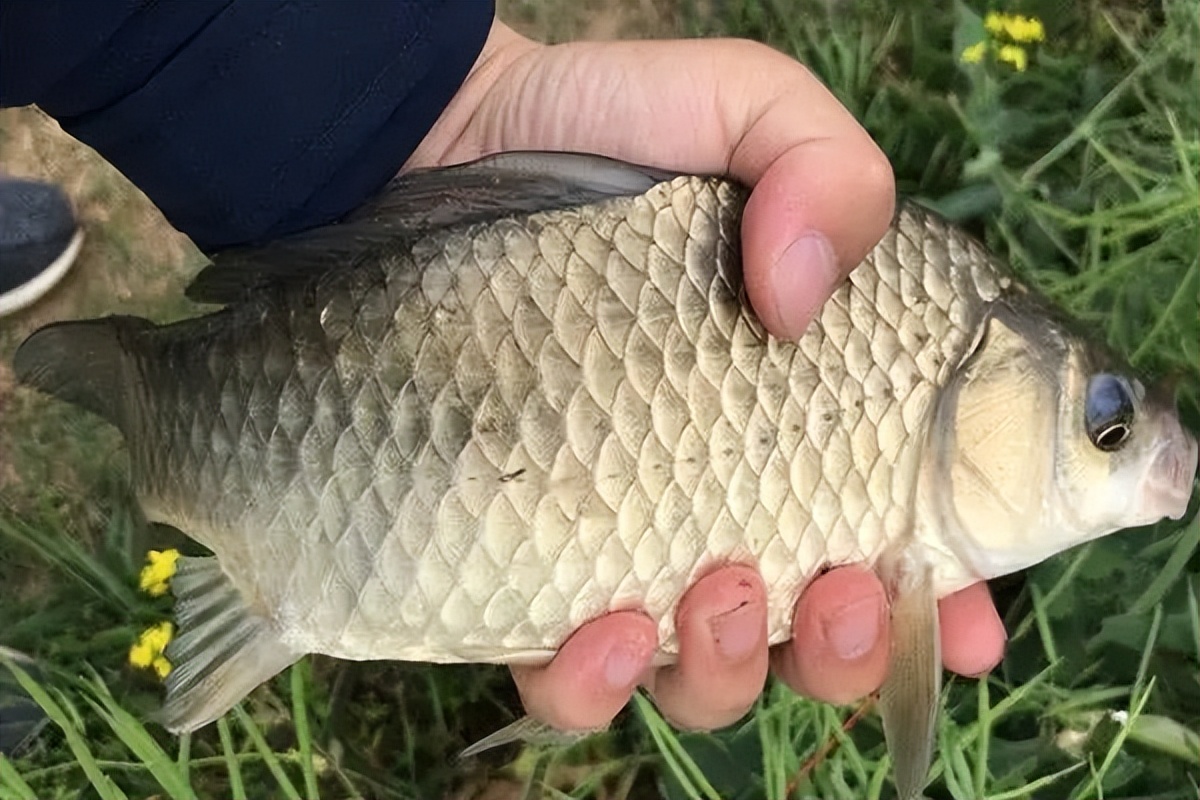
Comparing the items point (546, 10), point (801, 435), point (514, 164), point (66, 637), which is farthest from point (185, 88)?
point (546, 10)

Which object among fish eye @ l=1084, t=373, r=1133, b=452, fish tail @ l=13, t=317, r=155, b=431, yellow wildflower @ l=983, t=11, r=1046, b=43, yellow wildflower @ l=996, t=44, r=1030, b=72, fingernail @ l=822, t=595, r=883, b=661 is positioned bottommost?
fingernail @ l=822, t=595, r=883, b=661

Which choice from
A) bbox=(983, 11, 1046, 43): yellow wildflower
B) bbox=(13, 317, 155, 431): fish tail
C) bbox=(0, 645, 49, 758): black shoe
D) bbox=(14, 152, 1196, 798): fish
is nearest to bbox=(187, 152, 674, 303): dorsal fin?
bbox=(14, 152, 1196, 798): fish

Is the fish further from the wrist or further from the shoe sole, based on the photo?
the shoe sole

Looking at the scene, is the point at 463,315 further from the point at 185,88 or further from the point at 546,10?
the point at 546,10

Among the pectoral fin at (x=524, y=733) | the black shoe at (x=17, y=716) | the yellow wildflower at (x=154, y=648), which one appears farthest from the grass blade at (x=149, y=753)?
the pectoral fin at (x=524, y=733)

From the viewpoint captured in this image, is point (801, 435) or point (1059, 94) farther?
point (1059, 94)

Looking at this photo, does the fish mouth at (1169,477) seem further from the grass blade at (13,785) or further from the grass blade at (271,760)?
the grass blade at (13,785)

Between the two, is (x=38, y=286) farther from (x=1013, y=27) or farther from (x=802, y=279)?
(x=1013, y=27)

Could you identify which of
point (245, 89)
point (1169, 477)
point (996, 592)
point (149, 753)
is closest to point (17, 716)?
point (149, 753)
